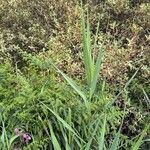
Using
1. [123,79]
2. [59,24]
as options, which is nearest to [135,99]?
[123,79]

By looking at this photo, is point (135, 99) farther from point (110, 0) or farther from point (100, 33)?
point (110, 0)

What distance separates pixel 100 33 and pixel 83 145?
133 cm

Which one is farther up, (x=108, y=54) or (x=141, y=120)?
(x=108, y=54)

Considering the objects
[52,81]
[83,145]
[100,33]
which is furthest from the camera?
[100,33]

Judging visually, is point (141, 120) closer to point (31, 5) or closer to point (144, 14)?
point (144, 14)

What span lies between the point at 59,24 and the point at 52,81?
92 centimetres

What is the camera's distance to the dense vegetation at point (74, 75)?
117 inches

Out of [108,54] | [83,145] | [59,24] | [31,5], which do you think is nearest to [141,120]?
[108,54]

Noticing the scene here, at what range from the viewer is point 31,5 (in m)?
4.44

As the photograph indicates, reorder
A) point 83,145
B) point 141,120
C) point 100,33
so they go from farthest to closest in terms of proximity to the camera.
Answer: point 100,33
point 141,120
point 83,145

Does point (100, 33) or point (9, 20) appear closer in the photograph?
point (100, 33)

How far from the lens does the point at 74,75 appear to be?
12.2 feet

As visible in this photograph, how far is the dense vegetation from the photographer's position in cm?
297

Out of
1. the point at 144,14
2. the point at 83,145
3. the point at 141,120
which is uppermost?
the point at 144,14
